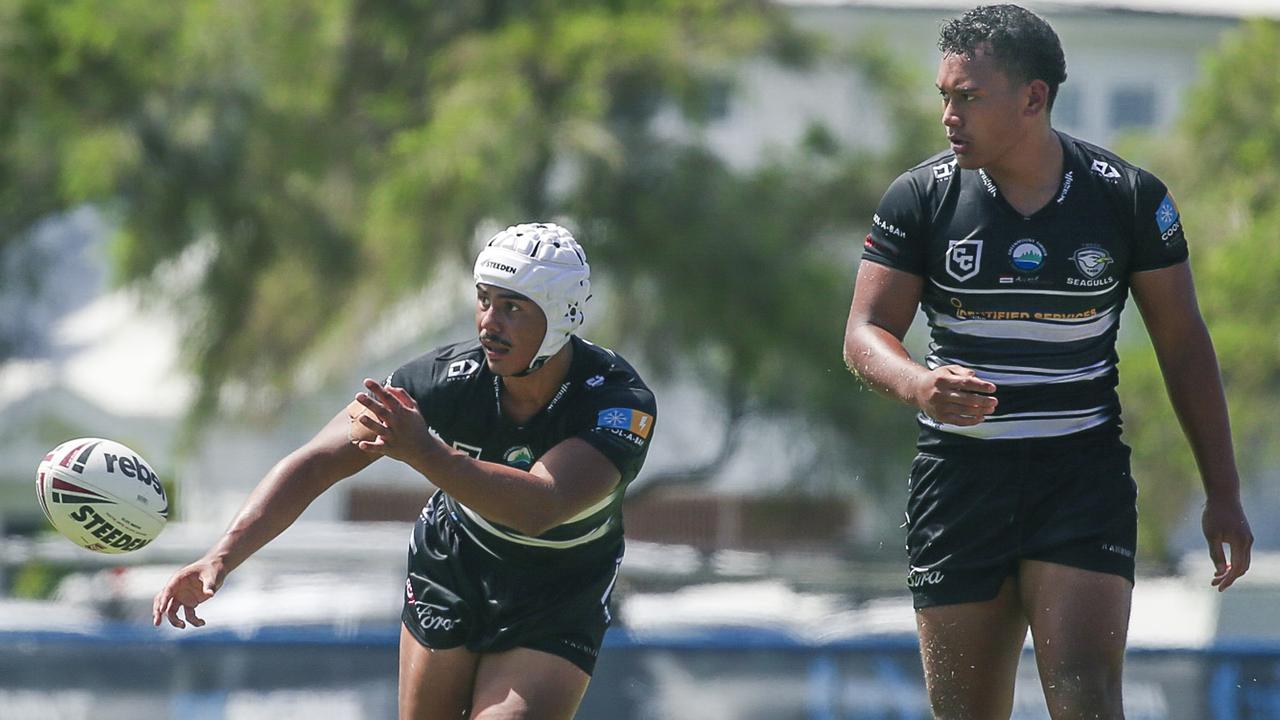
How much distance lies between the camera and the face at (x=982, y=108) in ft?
13.9

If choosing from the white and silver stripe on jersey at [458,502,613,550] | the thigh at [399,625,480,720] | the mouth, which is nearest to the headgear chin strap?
the mouth

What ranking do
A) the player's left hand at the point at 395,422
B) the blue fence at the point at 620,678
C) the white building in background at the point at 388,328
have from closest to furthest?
the player's left hand at the point at 395,422 < the blue fence at the point at 620,678 < the white building in background at the point at 388,328

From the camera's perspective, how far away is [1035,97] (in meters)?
4.30

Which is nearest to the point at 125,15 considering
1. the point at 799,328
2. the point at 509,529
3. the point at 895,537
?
the point at 799,328

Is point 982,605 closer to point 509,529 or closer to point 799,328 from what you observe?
point 509,529

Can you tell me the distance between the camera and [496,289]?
176 inches

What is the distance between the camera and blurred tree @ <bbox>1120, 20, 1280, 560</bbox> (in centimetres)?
1566

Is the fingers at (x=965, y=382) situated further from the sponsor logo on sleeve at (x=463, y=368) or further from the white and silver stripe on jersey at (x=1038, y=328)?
the sponsor logo on sleeve at (x=463, y=368)

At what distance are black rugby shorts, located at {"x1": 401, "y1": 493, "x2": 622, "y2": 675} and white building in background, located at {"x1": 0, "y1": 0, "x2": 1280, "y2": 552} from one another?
38.6ft

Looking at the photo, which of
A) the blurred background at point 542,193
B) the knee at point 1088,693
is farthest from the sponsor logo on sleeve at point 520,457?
the blurred background at point 542,193

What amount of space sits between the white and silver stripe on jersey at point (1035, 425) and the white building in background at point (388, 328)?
1219 centimetres

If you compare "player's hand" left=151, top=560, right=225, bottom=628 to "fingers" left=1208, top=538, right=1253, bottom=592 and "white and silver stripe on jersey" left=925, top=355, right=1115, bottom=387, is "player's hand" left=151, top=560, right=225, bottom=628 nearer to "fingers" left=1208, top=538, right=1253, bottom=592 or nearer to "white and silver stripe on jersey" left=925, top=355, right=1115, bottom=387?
"white and silver stripe on jersey" left=925, top=355, right=1115, bottom=387

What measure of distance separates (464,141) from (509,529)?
10868mm

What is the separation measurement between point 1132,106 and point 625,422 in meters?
27.5
